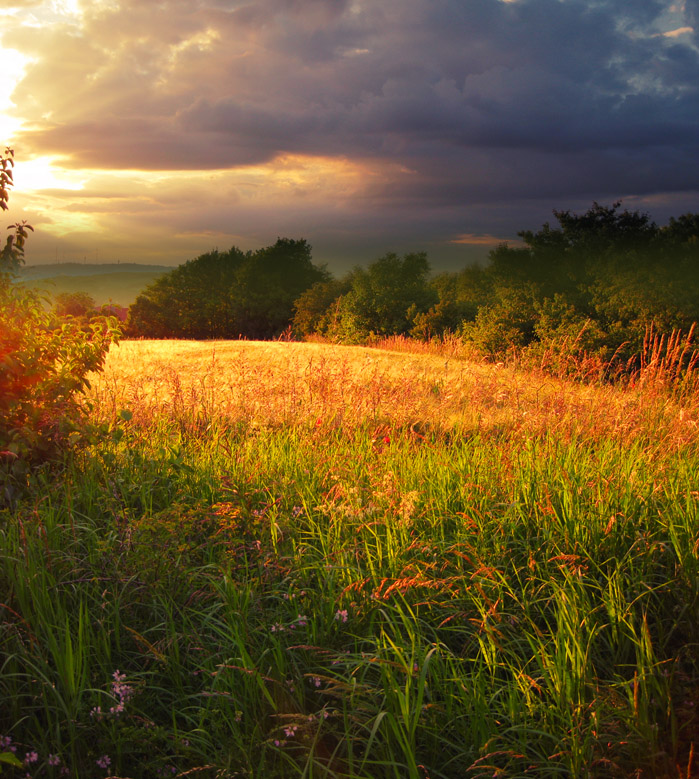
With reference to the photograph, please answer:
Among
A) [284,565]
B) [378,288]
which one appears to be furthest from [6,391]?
[378,288]

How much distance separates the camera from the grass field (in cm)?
198

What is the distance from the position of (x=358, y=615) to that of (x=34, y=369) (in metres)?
3.07

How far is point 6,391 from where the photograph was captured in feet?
13.2

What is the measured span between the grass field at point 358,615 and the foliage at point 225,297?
43.9 meters

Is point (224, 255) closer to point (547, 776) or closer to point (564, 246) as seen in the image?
point (564, 246)

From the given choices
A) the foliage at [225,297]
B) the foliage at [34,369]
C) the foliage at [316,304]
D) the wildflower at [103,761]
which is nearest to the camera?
the wildflower at [103,761]

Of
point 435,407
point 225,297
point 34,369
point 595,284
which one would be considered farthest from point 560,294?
point 225,297

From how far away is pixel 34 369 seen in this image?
13.5 ft

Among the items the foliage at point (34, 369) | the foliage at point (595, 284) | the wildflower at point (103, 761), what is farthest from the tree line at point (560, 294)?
the wildflower at point (103, 761)

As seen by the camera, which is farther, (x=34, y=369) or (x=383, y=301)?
(x=383, y=301)

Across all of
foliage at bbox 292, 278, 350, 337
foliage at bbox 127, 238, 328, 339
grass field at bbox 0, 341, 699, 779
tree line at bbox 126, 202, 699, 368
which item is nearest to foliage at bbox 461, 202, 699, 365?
tree line at bbox 126, 202, 699, 368

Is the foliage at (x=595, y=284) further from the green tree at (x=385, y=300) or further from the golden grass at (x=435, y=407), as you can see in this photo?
the golden grass at (x=435, y=407)

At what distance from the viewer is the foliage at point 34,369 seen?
3.90 meters

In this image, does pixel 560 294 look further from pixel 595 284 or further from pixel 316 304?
pixel 316 304
